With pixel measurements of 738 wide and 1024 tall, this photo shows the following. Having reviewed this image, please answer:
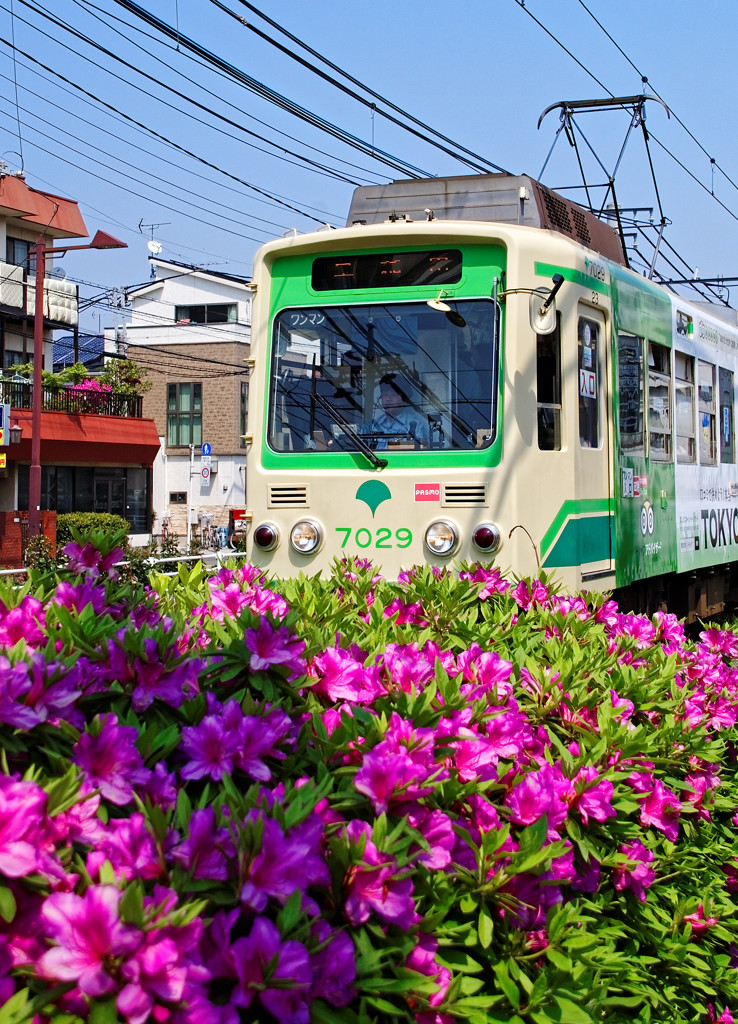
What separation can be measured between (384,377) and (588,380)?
5.04 feet

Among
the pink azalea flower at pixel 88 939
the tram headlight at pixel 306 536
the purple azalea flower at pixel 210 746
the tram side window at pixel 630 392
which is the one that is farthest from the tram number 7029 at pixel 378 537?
the pink azalea flower at pixel 88 939

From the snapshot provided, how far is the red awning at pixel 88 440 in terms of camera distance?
115ft

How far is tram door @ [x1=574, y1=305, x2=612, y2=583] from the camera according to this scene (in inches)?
327

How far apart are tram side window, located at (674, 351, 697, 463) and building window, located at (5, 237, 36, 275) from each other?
30.0 meters

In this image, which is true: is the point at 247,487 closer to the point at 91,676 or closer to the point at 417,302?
the point at 417,302

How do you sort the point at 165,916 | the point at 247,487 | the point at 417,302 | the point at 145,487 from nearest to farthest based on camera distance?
the point at 165,916, the point at 417,302, the point at 247,487, the point at 145,487

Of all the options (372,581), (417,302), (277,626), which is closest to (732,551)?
(417,302)

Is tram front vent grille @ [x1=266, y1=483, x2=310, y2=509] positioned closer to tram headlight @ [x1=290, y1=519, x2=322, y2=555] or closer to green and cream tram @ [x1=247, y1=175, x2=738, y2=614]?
green and cream tram @ [x1=247, y1=175, x2=738, y2=614]

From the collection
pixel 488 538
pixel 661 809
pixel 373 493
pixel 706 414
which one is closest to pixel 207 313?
pixel 706 414

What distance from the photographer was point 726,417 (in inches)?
502

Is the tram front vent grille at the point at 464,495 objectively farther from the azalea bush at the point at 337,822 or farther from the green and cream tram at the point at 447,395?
the azalea bush at the point at 337,822

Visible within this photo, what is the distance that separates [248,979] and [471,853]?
0.81 metres

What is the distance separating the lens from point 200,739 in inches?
89.3

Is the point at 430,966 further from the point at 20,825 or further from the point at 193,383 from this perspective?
the point at 193,383
